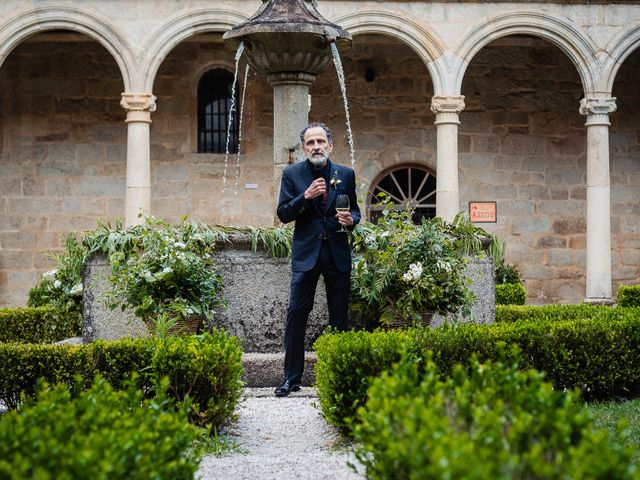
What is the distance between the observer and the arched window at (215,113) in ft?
55.1

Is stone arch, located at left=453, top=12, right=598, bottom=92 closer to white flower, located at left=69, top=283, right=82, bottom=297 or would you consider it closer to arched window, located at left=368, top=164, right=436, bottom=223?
arched window, located at left=368, top=164, right=436, bottom=223

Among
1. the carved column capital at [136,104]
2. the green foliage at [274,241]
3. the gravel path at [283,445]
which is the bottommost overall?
the gravel path at [283,445]

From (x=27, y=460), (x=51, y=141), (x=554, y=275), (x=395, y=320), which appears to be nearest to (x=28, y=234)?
(x=51, y=141)

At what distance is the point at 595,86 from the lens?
1480 centimetres

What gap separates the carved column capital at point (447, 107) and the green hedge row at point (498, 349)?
784 cm

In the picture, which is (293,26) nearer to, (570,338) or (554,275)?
(570,338)

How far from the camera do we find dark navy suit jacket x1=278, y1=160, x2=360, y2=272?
20.5ft

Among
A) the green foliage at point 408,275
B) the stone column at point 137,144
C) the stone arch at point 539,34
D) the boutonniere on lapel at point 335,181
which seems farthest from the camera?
the stone arch at point 539,34

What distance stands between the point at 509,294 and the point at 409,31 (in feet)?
14.2

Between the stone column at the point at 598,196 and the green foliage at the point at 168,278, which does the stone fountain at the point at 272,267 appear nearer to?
the green foliage at the point at 168,278

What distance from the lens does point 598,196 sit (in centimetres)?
1484

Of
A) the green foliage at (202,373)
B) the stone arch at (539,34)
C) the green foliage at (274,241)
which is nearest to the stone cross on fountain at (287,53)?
the green foliage at (274,241)

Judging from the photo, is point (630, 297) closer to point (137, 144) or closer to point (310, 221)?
point (137, 144)

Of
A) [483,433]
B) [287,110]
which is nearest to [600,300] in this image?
[287,110]
